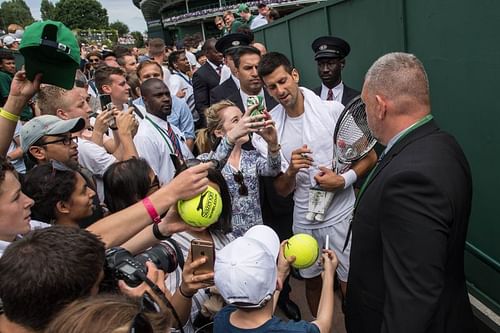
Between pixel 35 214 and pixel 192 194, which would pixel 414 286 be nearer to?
pixel 192 194

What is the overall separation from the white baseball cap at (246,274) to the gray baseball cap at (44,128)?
1.90 m

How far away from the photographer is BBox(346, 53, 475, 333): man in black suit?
1.58 metres

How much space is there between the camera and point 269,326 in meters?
1.71

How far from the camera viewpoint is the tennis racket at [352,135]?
2838 mm

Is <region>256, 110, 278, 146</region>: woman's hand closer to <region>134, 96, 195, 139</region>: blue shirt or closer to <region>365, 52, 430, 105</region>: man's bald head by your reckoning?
<region>365, 52, 430, 105</region>: man's bald head

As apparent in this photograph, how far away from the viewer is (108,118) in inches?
145

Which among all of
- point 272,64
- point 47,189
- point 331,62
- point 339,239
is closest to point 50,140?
point 47,189

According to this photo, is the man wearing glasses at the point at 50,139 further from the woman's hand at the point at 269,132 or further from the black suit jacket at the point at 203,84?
the black suit jacket at the point at 203,84

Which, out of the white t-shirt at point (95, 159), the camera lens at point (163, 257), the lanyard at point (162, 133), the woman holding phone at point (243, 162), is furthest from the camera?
the lanyard at point (162, 133)

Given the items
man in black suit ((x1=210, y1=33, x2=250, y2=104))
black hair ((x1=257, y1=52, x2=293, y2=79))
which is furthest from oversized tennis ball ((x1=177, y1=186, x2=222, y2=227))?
man in black suit ((x1=210, y1=33, x2=250, y2=104))

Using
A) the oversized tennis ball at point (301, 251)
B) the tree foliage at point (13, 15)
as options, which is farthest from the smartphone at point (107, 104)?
the tree foliage at point (13, 15)

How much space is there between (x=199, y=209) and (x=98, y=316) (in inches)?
36.8

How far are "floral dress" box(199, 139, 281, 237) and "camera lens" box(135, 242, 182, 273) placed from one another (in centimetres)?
118

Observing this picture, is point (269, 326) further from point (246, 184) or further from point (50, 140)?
point (50, 140)
